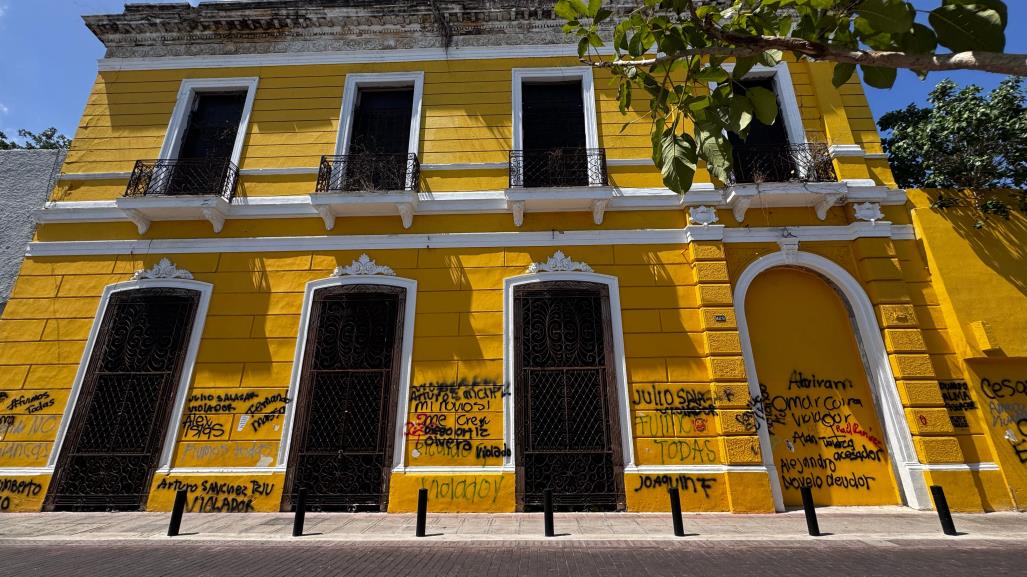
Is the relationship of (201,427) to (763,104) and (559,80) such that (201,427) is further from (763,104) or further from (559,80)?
(559,80)

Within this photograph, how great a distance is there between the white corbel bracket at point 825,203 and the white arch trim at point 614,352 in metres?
3.91

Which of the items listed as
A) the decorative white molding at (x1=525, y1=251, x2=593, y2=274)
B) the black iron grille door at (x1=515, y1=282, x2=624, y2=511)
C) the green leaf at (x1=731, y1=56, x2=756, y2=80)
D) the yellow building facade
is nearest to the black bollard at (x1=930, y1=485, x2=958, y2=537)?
the yellow building facade

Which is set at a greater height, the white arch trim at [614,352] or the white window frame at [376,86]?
the white window frame at [376,86]

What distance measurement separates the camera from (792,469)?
22.8 ft

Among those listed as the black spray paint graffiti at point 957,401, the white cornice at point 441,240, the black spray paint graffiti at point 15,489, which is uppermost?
the white cornice at point 441,240

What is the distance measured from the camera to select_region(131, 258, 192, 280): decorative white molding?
796cm

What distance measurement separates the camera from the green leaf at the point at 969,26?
8.04 ft

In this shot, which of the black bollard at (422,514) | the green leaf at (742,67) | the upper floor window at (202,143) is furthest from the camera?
the upper floor window at (202,143)

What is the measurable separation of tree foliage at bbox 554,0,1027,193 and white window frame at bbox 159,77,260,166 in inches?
303

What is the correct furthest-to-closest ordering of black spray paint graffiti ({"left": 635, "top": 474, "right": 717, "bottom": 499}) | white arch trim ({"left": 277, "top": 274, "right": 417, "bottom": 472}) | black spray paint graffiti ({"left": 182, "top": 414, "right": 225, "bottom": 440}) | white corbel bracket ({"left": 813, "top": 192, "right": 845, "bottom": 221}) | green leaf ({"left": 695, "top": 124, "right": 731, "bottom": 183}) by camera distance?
white corbel bracket ({"left": 813, "top": 192, "right": 845, "bottom": 221}), black spray paint graffiti ({"left": 182, "top": 414, "right": 225, "bottom": 440}), white arch trim ({"left": 277, "top": 274, "right": 417, "bottom": 472}), black spray paint graffiti ({"left": 635, "top": 474, "right": 717, "bottom": 499}), green leaf ({"left": 695, "top": 124, "right": 731, "bottom": 183})

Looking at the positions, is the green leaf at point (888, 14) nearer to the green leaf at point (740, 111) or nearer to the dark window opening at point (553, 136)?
the green leaf at point (740, 111)

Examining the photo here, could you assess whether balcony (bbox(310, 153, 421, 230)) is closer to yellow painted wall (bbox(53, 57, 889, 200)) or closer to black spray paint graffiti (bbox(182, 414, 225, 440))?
yellow painted wall (bbox(53, 57, 889, 200))

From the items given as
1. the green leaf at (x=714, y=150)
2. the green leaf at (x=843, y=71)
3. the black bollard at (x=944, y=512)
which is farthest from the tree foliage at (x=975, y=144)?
the green leaf at (x=714, y=150)

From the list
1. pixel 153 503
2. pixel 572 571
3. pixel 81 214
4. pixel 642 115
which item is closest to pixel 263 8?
pixel 81 214
